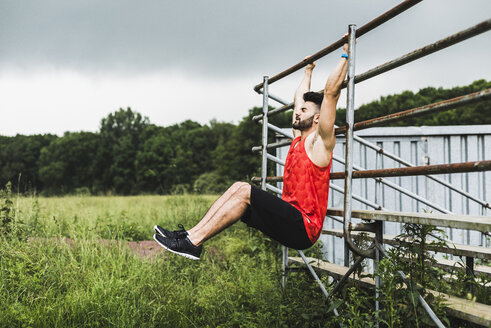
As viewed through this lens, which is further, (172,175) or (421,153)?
(172,175)

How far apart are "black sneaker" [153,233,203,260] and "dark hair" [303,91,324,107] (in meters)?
1.59

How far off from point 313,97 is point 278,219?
119 centimetres

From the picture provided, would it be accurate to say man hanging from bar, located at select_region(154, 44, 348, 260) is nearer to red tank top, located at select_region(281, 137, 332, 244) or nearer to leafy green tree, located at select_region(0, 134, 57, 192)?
red tank top, located at select_region(281, 137, 332, 244)

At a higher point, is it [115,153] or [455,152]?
[115,153]

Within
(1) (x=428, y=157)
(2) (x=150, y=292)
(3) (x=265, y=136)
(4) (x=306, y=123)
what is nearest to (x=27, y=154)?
(1) (x=428, y=157)

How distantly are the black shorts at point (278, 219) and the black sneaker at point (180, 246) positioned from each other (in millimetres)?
480

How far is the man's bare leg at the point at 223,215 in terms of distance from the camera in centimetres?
299

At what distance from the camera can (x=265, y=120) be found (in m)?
4.16

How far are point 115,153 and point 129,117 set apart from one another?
8.23 meters

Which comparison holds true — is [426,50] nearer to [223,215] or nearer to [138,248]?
[223,215]

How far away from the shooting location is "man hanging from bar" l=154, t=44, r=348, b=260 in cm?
292

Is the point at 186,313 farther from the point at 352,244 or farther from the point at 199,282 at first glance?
the point at 352,244

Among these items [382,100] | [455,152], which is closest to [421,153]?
[455,152]

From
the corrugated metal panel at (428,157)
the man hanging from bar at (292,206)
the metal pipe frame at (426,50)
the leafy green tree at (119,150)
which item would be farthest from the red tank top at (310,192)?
Result: the leafy green tree at (119,150)
